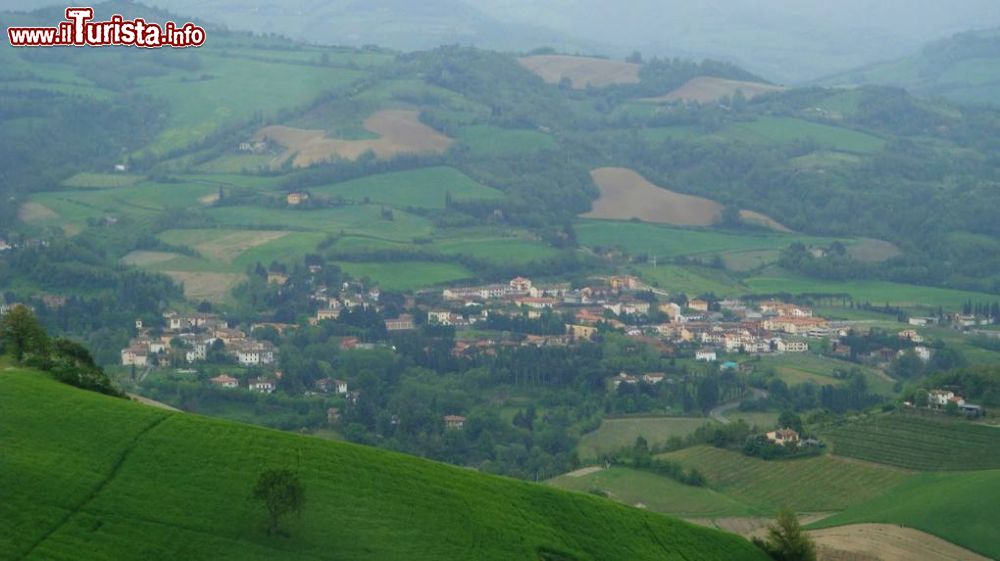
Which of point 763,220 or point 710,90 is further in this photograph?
point 710,90

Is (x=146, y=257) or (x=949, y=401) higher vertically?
(x=146, y=257)

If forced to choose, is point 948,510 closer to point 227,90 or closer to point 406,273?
point 406,273

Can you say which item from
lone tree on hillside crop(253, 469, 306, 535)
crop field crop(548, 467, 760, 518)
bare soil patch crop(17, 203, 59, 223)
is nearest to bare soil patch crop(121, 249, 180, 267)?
bare soil patch crop(17, 203, 59, 223)

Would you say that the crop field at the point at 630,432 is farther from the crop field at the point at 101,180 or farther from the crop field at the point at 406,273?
the crop field at the point at 101,180

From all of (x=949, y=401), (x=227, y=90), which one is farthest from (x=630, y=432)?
(x=227, y=90)

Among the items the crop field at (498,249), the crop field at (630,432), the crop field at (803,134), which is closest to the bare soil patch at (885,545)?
the crop field at (630,432)

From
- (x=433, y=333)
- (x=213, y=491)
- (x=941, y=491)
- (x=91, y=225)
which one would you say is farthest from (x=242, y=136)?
(x=213, y=491)
